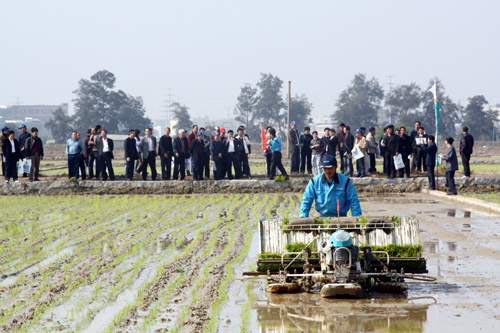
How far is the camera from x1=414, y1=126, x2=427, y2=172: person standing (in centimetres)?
2802

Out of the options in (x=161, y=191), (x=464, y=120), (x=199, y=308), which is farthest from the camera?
(x=464, y=120)

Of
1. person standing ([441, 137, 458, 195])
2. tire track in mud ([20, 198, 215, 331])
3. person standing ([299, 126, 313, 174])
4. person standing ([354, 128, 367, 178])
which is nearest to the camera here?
tire track in mud ([20, 198, 215, 331])

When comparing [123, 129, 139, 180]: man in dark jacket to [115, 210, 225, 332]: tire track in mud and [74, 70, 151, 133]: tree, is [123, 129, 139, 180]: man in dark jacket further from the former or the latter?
[74, 70, 151, 133]: tree

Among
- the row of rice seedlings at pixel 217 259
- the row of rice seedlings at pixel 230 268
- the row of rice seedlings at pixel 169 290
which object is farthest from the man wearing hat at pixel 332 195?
the row of rice seedlings at pixel 169 290

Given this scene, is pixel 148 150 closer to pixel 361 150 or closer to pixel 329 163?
pixel 361 150

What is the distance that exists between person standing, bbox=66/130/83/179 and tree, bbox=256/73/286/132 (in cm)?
6176

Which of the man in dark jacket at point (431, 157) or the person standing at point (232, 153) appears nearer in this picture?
the man in dark jacket at point (431, 157)

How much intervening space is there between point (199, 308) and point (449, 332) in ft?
7.84

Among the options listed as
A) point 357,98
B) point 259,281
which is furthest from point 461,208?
point 357,98

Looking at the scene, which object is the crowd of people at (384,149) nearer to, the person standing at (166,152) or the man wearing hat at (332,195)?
the person standing at (166,152)

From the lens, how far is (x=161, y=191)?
93.2 ft

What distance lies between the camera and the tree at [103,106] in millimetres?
81438

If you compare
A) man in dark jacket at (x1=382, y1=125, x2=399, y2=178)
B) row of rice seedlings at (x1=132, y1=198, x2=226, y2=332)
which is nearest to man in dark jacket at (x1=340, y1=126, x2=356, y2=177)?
man in dark jacket at (x1=382, y1=125, x2=399, y2=178)

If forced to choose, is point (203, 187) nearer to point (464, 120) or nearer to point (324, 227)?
point (324, 227)
